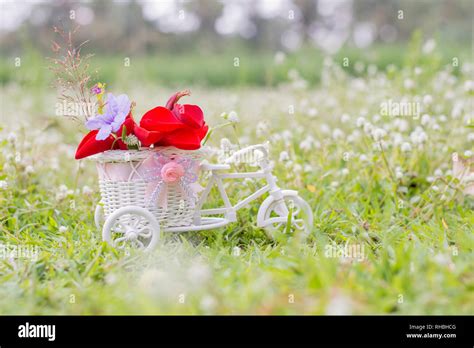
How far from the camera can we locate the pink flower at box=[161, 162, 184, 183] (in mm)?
2646

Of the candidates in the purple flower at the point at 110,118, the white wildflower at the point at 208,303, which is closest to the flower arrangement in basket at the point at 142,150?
the purple flower at the point at 110,118

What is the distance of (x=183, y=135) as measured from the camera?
270 centimetres

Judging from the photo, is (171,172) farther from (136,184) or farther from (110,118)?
(110,118)

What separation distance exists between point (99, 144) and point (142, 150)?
0.20m

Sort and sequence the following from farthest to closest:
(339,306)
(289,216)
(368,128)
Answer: (368,128)
(289,216)
(339,306)

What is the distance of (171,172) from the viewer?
2.65m

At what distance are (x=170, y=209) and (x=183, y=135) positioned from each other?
13.8 inches

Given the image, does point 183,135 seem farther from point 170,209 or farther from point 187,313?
point 187,313

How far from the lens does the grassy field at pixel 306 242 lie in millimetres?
1952

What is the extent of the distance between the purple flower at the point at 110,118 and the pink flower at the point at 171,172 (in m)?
0.27

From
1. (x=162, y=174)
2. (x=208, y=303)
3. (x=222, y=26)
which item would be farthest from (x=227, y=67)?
(x=208, y=303)

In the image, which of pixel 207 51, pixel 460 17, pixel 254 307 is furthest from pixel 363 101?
pixel 460 17

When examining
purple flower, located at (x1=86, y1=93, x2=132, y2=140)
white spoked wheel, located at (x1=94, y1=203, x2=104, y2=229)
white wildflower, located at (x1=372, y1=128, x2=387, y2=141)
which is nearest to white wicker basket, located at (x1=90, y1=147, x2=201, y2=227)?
purple flower, located at (x1=86, y1=93, x2=132, y2=140)
